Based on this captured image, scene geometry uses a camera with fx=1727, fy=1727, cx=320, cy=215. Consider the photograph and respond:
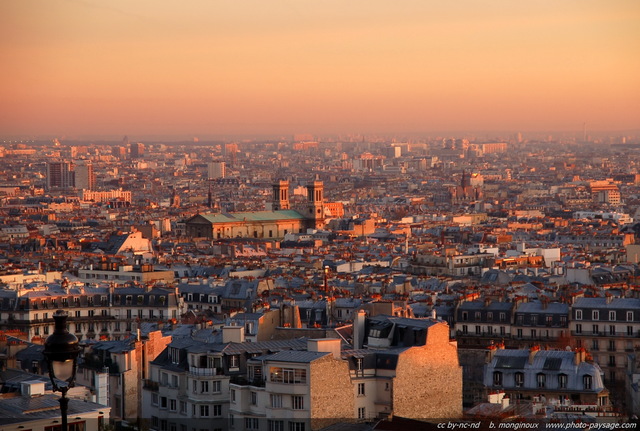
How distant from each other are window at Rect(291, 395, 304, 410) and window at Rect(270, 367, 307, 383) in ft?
0.63

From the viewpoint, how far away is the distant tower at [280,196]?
358ft

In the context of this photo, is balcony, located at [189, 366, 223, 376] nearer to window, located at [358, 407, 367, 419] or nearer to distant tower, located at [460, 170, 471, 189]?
window, located at [358, 407, 367, 419]

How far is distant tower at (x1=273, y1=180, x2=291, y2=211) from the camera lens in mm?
109250

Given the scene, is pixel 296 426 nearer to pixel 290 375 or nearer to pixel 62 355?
pixel 290 375

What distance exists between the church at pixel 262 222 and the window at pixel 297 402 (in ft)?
241

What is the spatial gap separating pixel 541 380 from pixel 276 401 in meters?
5.94

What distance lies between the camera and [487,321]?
1353 inches

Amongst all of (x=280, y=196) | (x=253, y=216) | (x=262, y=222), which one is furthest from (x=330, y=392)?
(x=280, y=196)

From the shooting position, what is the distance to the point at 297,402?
67.6ft

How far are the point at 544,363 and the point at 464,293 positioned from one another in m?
13.2

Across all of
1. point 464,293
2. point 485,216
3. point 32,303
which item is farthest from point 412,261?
point 485,216

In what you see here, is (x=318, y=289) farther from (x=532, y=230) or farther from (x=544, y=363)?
(x=532, y=230)

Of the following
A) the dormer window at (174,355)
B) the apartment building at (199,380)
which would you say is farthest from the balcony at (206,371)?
the dormer window at (174,355)

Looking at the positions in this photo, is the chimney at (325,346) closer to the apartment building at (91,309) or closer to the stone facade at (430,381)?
the stone facade at (430,381)
